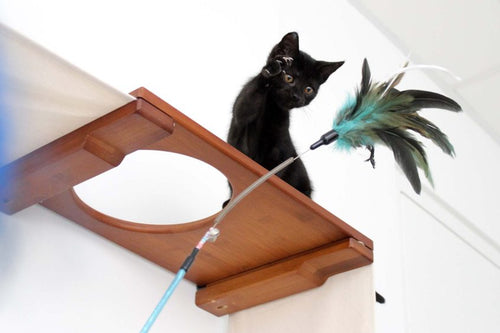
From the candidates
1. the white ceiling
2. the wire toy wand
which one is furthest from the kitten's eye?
the white ceiling

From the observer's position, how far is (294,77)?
1130mm

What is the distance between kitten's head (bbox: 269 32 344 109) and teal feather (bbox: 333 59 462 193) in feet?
0.68

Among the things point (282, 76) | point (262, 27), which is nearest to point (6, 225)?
point (282, 76)

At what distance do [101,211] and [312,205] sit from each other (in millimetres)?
347

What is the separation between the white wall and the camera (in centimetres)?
96

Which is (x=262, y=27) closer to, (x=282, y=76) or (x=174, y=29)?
(x=174, y=29)

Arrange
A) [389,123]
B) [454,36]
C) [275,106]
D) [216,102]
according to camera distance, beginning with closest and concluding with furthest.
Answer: [389,123]
[275,106]
[216,102]
[454,36]

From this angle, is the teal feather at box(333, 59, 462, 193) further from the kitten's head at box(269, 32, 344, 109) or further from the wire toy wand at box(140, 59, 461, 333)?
the kitten's head at box(269, 32, 344, 109)

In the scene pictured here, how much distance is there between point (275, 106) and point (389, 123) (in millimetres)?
284

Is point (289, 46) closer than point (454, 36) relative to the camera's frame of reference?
Yes

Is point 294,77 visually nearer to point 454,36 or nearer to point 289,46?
point 289,46

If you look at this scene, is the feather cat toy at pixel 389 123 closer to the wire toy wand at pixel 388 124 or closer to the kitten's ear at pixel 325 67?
the wire toy wand at pixel 388 124

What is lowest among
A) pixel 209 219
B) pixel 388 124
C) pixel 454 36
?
pixel 209 219

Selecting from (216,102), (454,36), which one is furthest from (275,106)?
(454,36)
